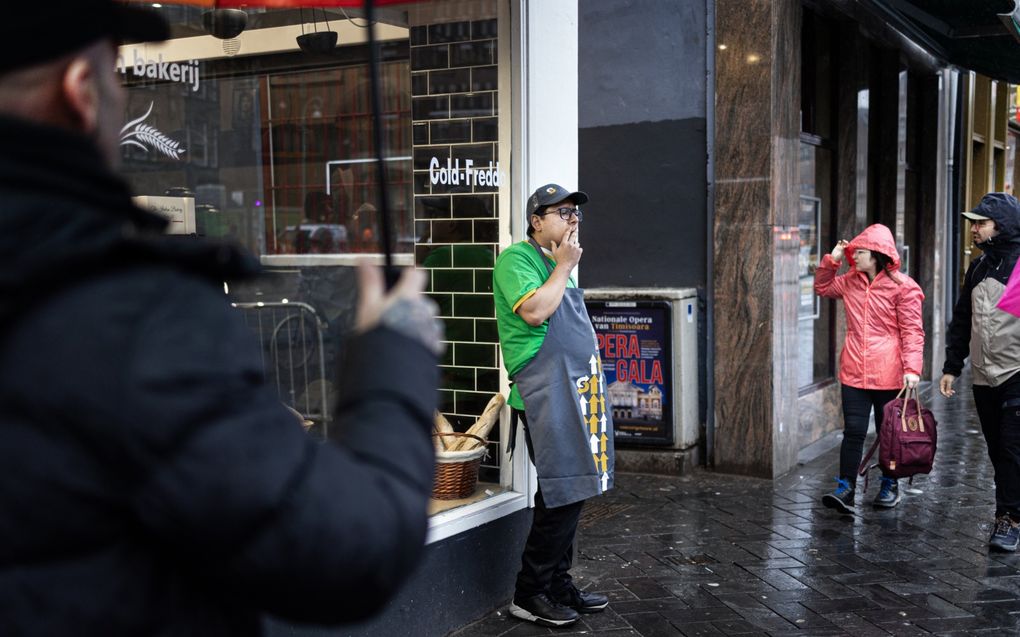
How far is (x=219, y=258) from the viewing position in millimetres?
1098

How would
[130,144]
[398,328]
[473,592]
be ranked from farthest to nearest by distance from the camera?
[473,592]
[130,144]
[398,328]

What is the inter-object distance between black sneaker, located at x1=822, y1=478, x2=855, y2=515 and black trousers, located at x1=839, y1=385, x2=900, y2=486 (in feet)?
0.14

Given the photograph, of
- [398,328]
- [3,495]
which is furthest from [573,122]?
[3,495]

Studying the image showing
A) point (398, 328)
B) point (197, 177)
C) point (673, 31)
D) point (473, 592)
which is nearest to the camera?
point (398, 328)

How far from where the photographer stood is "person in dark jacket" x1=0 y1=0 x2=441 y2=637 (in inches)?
39.1

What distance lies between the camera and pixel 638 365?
772 centimetres

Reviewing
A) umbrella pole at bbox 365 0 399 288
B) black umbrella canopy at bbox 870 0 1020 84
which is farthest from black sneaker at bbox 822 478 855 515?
umbrella pole at bbox 365 0 399 288

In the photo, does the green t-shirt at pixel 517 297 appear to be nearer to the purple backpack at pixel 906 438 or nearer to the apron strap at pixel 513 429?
the apron strap at pixel 513 429

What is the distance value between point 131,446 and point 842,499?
6.10 m

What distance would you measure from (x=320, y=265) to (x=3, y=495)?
3.90 m

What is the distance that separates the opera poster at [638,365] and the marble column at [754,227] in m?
0.39

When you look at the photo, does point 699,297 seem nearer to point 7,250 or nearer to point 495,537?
point 495,537

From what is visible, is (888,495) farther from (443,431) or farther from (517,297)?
(517,297)

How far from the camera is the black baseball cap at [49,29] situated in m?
1.05
